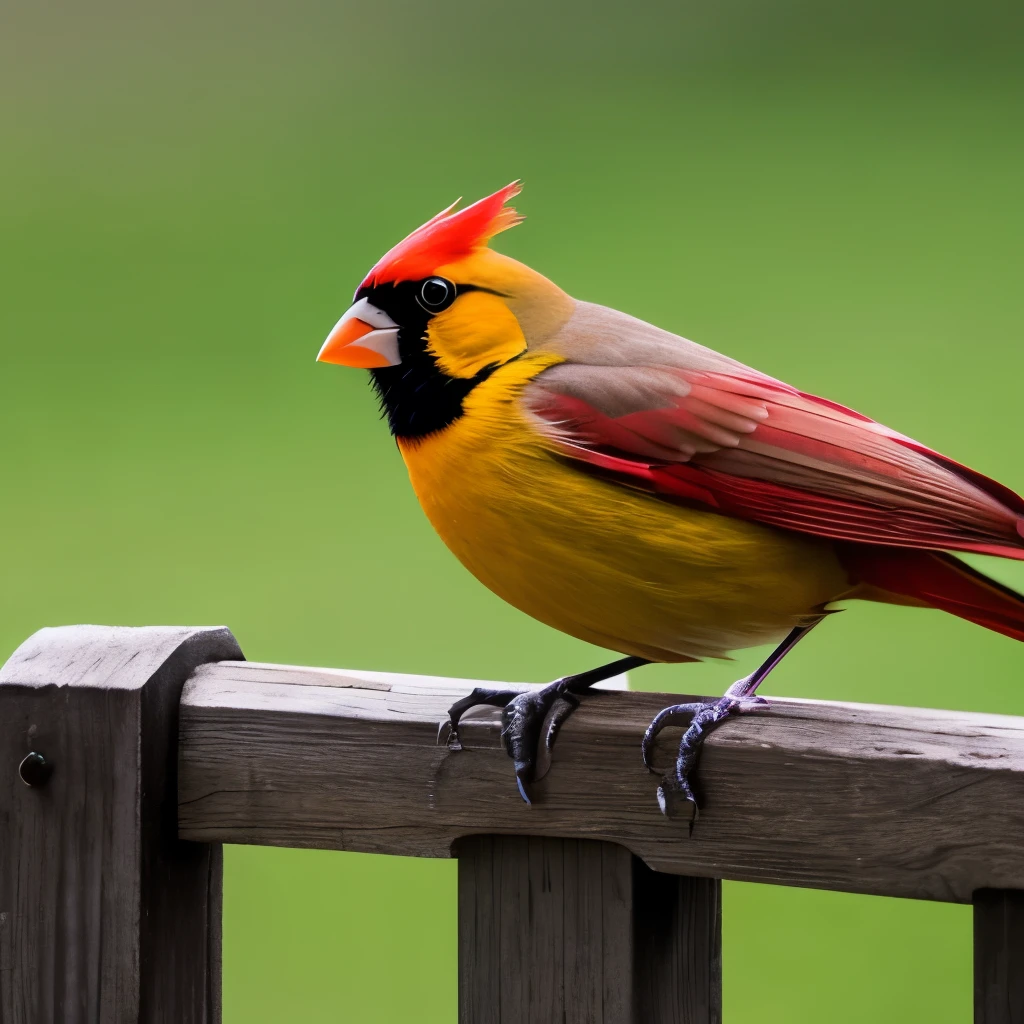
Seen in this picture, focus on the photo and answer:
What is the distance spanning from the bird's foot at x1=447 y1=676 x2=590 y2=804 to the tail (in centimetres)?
33

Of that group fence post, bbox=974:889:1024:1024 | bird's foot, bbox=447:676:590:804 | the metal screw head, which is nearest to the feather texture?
bird's foot, bbox=447:676:590:804

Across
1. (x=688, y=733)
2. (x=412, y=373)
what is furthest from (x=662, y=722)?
(x=412, y=373)

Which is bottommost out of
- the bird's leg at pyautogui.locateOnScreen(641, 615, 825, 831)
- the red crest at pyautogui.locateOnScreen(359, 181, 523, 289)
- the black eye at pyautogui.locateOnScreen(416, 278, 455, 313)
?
the bird's leg at pyautogui.locateOnScreen(641, 615, 825, 831)

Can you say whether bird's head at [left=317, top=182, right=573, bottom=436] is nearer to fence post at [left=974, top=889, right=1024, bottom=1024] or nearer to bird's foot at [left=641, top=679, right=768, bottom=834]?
bird's foot at [left=641, top=679, right=768, bottom=834]

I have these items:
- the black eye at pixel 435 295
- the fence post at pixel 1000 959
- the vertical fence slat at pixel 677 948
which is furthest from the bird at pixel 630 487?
the fence post at pixel 1000 959

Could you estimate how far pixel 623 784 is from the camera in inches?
53.5

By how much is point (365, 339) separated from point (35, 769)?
552 mm

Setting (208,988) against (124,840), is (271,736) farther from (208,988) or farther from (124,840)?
(208,988)

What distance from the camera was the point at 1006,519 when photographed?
1.44 meters

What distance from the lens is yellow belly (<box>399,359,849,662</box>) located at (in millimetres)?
1447

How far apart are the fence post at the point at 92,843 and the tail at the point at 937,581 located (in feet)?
2.35

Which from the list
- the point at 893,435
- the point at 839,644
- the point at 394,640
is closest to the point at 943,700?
the point at 839,644

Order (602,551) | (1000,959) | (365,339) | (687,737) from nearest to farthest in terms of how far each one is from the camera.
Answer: (1000,959)
(687,737)
(602,551)
(365,339)

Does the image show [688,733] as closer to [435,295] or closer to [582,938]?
[582,938]
